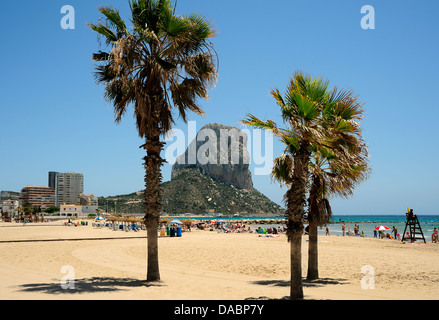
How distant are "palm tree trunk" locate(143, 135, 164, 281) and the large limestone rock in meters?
163

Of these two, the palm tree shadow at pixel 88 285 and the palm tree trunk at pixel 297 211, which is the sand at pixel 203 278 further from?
the palm tree trunk at pixel 297 211

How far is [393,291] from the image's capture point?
33.0ft

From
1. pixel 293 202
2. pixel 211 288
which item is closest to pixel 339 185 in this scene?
pixel 293 202

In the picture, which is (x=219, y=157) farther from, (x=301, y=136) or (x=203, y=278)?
(x=301, y=136)

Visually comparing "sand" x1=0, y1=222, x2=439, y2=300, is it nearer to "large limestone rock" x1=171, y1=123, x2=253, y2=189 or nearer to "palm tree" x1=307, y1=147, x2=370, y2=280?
"palm tree" x1=307, y1=147, x2=370, y2=280

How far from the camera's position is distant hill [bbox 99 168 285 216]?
161 metres

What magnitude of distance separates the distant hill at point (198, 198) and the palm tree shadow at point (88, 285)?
14457 centimetres

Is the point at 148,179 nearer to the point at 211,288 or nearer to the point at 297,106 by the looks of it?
the point at 211,288

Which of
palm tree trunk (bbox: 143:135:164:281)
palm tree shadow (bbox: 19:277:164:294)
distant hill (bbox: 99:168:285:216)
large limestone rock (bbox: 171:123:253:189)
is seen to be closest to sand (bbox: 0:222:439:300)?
palm tree shadow (bbox: 19:277:164:294)

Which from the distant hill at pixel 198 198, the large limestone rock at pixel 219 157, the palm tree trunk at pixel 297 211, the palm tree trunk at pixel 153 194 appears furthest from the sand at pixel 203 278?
the large limestone rock at pixel 219 157

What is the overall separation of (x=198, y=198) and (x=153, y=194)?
153993 mm

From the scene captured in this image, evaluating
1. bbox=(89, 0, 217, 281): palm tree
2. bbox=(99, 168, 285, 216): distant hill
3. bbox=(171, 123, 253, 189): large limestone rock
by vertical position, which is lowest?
bbox=(99, 168, 285, 216): distant hill

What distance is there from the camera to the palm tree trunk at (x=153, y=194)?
10828 millimetres
